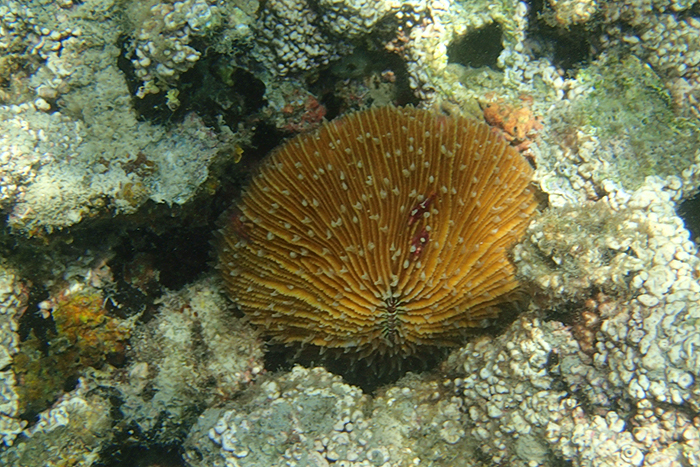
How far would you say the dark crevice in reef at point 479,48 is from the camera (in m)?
3.62

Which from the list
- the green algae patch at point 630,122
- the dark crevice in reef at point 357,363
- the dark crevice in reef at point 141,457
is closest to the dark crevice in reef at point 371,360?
the dark crevice in reef at point 357,363

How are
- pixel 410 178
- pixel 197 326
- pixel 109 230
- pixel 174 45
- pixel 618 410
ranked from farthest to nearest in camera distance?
1. pixel 197 326
2. pixel 109 230
3. pixel 410 178
4. pixel 174 45
5. pixel 618 410

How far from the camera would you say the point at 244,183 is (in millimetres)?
3207

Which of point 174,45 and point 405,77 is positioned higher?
point 174,45

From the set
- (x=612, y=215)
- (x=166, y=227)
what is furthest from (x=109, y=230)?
(x=612, y=215)

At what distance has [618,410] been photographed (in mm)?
2402

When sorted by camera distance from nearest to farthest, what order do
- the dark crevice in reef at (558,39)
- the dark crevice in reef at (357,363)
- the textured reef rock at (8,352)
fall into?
the textured reef rock at (8,352) < the dark crevice in reef at (357,363) < the dark crevice in reef at (558,39)

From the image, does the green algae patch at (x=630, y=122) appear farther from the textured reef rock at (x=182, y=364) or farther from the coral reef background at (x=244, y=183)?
the textured reef rock at (x=182, y=364)

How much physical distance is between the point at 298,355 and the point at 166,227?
1.36 m

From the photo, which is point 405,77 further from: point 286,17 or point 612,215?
point 612,215

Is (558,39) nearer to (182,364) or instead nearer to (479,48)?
(479,48)

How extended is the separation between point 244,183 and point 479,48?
2366 mm

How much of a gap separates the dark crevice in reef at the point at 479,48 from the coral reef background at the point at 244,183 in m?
0.02

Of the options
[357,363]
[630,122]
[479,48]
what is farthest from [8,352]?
[630,122]
